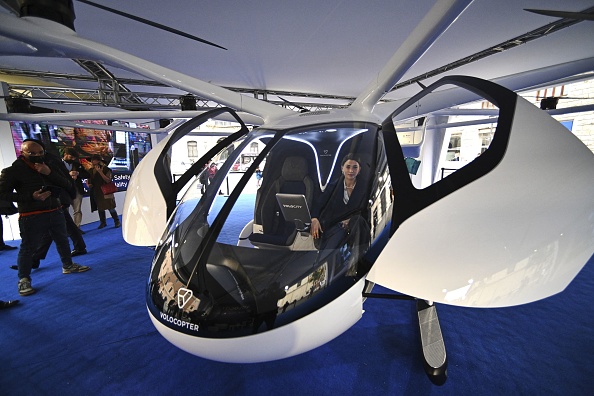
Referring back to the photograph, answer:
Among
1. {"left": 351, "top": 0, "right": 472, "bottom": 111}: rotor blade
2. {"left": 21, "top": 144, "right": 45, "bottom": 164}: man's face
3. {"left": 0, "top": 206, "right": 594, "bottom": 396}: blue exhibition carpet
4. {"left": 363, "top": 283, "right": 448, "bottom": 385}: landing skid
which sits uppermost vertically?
{"left": 351, "top": 0, "right": 472, "bottom": 111}: rotor blade

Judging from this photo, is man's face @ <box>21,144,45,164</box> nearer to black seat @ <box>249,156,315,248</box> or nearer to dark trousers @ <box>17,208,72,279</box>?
dark trousers @ <box>17,208,72,279</box>

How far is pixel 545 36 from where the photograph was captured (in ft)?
14.8

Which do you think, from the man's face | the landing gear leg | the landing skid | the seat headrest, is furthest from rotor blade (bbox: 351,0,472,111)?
the man's face

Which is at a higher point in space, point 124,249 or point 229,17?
point 229,17

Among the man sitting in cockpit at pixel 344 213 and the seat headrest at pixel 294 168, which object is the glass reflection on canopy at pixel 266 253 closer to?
the man sitting in cockpit at pixel 344 213

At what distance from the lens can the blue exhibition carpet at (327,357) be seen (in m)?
1.85

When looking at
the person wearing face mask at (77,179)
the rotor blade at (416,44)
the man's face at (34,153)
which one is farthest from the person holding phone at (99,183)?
the rotor blade at (416,44)

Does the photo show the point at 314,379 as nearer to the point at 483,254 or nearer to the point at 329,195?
the point at 329,195

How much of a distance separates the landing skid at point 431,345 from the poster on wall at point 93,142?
7.71 metres

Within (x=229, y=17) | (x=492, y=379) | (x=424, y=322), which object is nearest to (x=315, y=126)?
(x=424, y=322)

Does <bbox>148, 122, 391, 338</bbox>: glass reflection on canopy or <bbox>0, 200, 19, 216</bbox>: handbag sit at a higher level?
<bbox>148, 122, 391, 338</bbox>: glass reflection on canopy

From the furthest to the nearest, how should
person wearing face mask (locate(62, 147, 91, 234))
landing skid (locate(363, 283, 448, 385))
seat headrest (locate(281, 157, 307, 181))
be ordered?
1. person wearing face mask (locate(62, 147, 91, 234))
2. seat headrest (locate(281, 157, 307, 181))
3. landing skid (locate(363, 283, 448, 385))

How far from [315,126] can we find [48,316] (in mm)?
3539

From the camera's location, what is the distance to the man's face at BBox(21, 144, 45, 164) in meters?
3.11
